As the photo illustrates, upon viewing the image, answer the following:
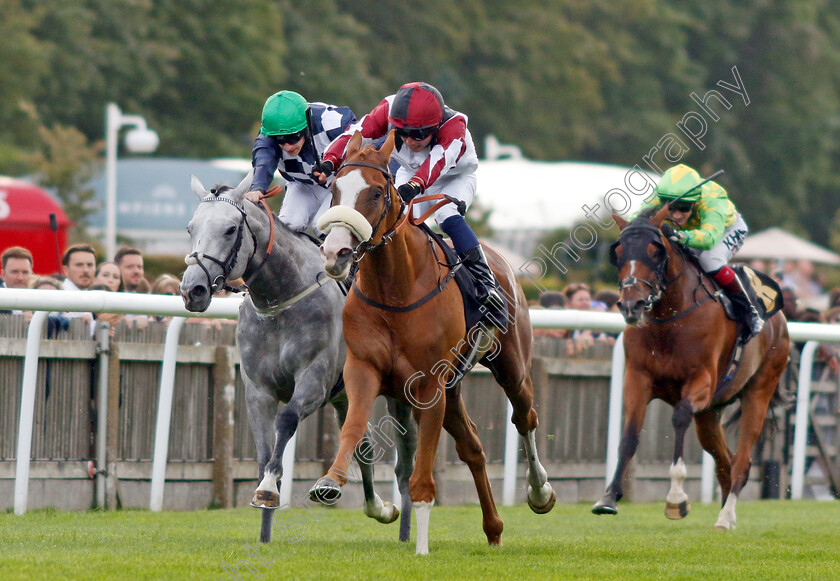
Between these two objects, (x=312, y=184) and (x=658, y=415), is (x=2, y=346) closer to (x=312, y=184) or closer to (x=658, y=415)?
(x=312, y=184)

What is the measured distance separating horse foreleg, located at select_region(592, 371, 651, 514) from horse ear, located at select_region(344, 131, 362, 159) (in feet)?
7.88

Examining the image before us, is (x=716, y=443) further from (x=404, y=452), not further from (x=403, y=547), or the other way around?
(x=403, y=547)

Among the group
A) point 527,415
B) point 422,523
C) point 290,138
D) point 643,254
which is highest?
point 290,138

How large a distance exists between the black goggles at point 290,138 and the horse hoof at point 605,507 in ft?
7.82

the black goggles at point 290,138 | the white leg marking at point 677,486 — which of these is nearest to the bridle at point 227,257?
the black goggles at point 290,138

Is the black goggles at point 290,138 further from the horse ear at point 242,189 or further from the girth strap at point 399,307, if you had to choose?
the girth strap at point 399,307

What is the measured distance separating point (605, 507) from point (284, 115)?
2.54 metres

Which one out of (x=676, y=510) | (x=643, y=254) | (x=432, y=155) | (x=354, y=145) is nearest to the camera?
(x=354, y=145)

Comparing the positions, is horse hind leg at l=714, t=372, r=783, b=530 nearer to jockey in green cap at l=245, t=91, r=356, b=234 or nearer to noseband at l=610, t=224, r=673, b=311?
noseband at l=610, t=224, r=673, b=311

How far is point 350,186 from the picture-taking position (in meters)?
5.86

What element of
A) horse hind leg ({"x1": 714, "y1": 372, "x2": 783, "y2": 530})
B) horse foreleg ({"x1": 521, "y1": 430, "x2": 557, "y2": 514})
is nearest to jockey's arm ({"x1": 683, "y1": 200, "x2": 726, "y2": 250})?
horse hind leg ({"x1": 714, "y1": 372, "x2": 783, "y2": 530})

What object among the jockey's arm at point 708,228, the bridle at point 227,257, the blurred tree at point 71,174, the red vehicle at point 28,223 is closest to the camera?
the bridle at point 227,257

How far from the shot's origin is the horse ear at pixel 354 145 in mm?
6055

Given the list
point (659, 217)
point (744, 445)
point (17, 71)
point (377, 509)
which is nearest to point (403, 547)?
point (377, 509)
